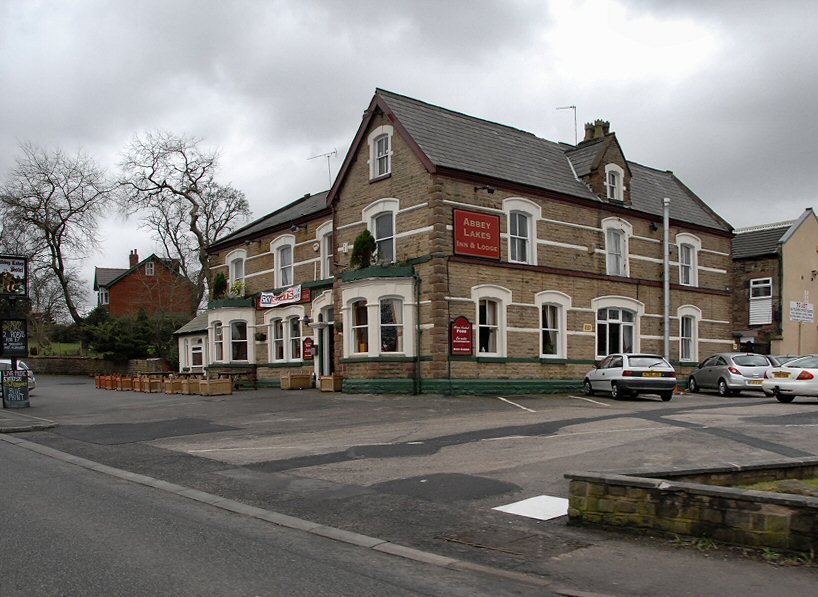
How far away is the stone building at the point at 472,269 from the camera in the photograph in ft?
78.4

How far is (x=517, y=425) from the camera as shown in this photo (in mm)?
15969

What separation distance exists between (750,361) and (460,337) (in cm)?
1112

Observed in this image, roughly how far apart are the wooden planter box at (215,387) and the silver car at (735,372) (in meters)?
18.3

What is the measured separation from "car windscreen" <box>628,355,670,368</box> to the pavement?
5.44ft

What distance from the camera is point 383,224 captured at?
2588 cm

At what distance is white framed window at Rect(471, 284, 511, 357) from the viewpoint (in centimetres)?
2473

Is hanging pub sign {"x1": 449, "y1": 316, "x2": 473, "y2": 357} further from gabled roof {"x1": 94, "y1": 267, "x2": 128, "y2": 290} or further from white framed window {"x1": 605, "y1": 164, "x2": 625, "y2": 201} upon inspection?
gabled roof {"x1": 94, "y1": 267, "x2": 128, "y2": 290}

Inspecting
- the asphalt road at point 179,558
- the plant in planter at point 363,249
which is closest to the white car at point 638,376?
the plant in planter at point 363,249

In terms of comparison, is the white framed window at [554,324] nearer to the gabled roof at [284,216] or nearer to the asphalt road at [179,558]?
the gabled roof at [284,216]

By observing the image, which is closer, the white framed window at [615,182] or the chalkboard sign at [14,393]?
the chalkboard sign at [14,393]

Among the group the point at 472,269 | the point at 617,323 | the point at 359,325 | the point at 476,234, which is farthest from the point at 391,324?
the point at 617,323

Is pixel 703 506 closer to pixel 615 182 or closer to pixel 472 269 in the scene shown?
pixel 472 269

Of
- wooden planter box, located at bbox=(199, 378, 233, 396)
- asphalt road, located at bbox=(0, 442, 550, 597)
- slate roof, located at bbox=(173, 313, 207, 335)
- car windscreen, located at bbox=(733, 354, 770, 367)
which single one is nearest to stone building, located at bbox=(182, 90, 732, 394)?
wooden planter box, located at bbox=(199, 378, 233, 396)

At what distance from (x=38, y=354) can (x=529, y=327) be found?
51125 millimetres
